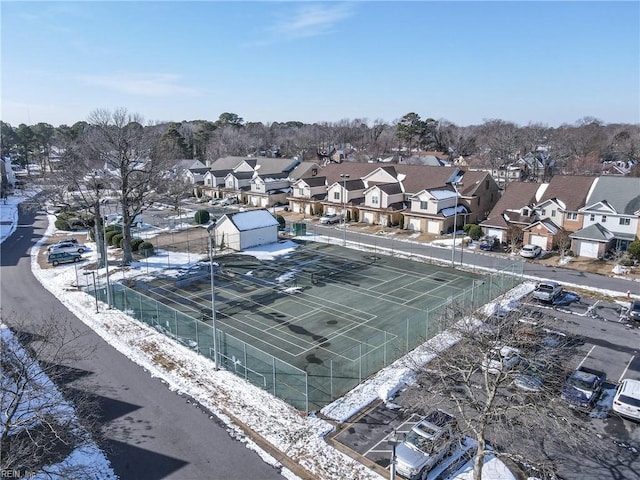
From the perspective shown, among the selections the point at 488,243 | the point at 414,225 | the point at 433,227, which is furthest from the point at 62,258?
the point at 488,243

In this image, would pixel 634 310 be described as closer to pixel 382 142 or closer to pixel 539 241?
pixel 539 241

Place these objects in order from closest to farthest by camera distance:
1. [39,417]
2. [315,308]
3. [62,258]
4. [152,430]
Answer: [39,417] < [152,430] < [315,308] < [62,258]

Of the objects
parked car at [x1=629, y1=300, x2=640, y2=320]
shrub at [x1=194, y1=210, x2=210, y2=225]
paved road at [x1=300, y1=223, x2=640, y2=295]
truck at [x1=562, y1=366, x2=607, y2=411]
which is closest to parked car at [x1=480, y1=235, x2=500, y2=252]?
paved road at [x1=300, y1=223, x2=640, y2=295]

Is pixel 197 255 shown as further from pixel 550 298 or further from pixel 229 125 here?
pixel 229 125

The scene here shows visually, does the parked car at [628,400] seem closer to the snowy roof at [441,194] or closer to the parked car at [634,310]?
the parked car at [634,310]

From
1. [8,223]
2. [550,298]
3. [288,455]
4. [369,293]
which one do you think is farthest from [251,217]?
[8,223]

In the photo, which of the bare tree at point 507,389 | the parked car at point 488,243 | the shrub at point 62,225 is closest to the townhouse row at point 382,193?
the parked car at point 488,243
